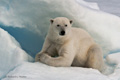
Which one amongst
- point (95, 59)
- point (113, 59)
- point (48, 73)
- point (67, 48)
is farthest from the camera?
point (113, 59)

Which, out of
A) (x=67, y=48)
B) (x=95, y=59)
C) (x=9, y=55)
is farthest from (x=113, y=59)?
(x=9, y=55)

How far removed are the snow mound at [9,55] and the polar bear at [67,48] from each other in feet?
0.90

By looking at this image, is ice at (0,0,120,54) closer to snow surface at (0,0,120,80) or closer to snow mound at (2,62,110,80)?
snow surface at (0,0,120,80)

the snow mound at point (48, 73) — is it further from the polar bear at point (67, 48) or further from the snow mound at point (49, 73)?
the polar bear at point (67, 48)

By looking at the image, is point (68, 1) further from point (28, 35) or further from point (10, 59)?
point (10, 59)

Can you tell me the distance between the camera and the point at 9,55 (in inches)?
164

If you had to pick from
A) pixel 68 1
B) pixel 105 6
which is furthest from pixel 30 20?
pixel 105 6

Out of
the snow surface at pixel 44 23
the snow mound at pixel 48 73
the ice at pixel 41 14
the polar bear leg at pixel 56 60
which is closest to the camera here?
the snow mound at pixel 48 73

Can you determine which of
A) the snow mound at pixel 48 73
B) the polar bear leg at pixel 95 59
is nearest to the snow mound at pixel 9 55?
the snow mound at pixel 48 73

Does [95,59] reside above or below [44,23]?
below

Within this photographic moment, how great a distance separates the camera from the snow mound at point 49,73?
135 inches

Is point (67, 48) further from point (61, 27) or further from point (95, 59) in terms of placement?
point (95, 59)

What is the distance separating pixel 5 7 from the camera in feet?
16.4

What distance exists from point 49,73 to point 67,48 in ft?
2.16
